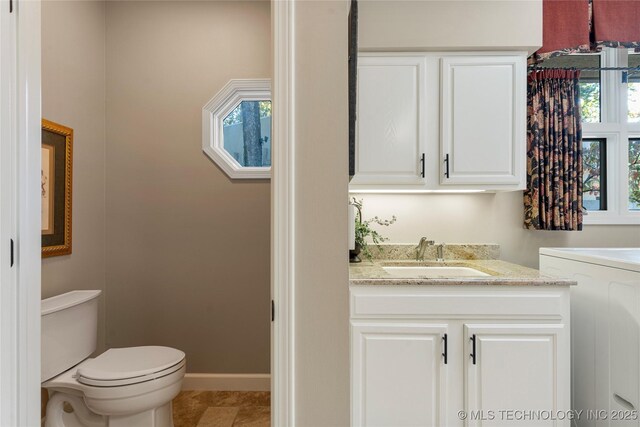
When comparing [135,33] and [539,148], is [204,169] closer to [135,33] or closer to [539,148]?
[135,33]

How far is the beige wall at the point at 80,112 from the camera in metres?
2.06

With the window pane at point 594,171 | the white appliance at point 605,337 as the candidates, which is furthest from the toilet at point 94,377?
the window pane at point 594,171

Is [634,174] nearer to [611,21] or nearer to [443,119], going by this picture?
[611,21]

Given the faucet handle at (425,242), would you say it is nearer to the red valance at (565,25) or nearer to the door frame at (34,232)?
the red valance at (565,25)

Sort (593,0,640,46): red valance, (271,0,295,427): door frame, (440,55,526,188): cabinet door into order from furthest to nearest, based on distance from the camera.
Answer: (593,0,640,46): red valance → (440,55,526,188): cabinet door → (271,0,295,427): door frame

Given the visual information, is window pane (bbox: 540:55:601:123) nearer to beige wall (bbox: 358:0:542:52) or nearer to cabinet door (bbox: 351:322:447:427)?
beige wall (bbox: 358:0:542:52)

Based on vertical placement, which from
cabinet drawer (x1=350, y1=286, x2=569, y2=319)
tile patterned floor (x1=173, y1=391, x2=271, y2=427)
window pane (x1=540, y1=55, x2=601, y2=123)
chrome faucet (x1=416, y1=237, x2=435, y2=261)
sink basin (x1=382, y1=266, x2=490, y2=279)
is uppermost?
window pane (x1=540, y1=55, x2=601, y2=123)

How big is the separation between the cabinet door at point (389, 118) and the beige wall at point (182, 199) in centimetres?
78

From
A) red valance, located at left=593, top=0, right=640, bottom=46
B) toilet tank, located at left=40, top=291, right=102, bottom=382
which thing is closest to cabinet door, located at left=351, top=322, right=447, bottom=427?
toilet tank, located at left=40, top=291, right=102, bottom=382

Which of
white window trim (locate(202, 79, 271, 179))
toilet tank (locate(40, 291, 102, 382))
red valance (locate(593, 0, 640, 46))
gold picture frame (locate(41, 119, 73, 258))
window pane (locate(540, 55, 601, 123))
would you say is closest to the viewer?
toilet tank (locate(40, 291, 102, 382))

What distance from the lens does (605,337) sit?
1.66m

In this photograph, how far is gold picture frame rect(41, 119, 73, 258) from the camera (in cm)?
197

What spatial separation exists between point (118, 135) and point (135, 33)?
2.24 feet

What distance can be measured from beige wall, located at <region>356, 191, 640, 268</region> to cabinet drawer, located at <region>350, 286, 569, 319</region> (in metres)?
0.75
